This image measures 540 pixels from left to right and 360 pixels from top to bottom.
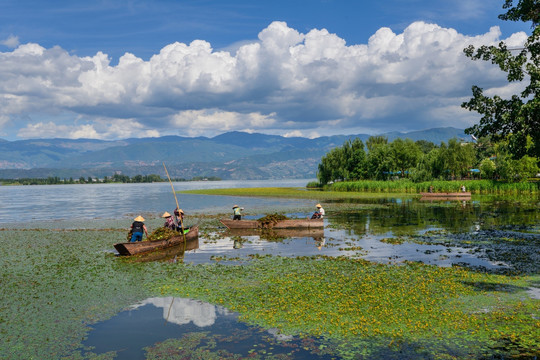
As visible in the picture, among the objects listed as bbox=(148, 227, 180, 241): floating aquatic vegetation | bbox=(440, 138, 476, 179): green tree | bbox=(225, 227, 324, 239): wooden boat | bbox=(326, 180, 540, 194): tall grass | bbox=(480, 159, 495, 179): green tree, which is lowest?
bbox=(225, 227, 324, 239): wooden boat

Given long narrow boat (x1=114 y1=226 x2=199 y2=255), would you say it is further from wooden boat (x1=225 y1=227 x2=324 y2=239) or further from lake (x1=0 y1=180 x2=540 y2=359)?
wooden boat (x1=225 y1=227 x2=324 y2=239)

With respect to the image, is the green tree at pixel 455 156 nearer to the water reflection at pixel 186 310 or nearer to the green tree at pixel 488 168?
the green tree at pixel 488 168

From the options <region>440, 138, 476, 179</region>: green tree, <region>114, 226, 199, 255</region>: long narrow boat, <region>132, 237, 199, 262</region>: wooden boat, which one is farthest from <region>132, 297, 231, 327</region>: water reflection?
<region>440, 138, 476, 179</region>: green tree

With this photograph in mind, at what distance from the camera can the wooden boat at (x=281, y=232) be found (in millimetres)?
37031

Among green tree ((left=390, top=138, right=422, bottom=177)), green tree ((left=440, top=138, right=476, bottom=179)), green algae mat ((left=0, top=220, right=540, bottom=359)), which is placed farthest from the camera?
green tree ((left=390, top=138, right=422, bottom=177))

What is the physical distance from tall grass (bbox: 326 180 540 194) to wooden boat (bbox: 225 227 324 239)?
68.0m

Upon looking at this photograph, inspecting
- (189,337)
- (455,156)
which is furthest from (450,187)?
(189,337)

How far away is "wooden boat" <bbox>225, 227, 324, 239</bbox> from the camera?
37.0 m

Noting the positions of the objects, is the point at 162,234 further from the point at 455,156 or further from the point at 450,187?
the point at 455,156

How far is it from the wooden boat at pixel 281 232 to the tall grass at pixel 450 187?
68.0 metres

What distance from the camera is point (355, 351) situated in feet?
38.6

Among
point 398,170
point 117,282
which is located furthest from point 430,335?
point 398,170

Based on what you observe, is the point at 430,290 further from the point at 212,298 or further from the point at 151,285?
the point at 151,285

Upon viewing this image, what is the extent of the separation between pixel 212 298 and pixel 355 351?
7453 mm
